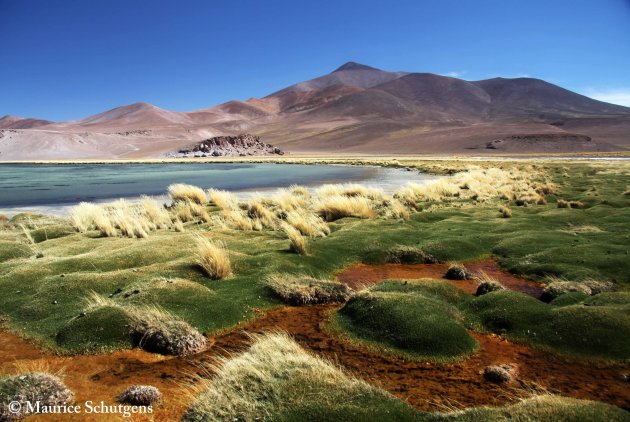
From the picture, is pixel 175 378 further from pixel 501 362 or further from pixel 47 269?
pixel 47 269

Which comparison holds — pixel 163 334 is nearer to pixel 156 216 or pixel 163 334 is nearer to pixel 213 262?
pixel 213 262

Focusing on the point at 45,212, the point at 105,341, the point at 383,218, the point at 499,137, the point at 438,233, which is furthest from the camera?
the point at 499,137

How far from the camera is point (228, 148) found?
13650 centimetres

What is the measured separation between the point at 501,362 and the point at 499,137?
15248 centimetres

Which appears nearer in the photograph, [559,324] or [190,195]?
[559,324]

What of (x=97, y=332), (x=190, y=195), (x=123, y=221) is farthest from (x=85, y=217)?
(x=97, y=332)

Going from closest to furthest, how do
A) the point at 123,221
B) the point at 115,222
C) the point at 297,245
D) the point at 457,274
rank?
1. the point at 457,274
2. the point at 297,245
3. the point at 123,221
4. the point at 115,222

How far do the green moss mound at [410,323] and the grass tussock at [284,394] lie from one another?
208 centimetres

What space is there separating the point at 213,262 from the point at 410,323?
515 cm

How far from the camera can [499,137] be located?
5748 inches

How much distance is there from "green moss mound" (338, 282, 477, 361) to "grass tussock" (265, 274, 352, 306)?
86 centimetres

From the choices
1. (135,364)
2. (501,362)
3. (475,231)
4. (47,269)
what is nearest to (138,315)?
(135,364)

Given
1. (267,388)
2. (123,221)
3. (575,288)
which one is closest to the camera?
(267,388)

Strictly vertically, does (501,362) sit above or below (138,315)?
below
